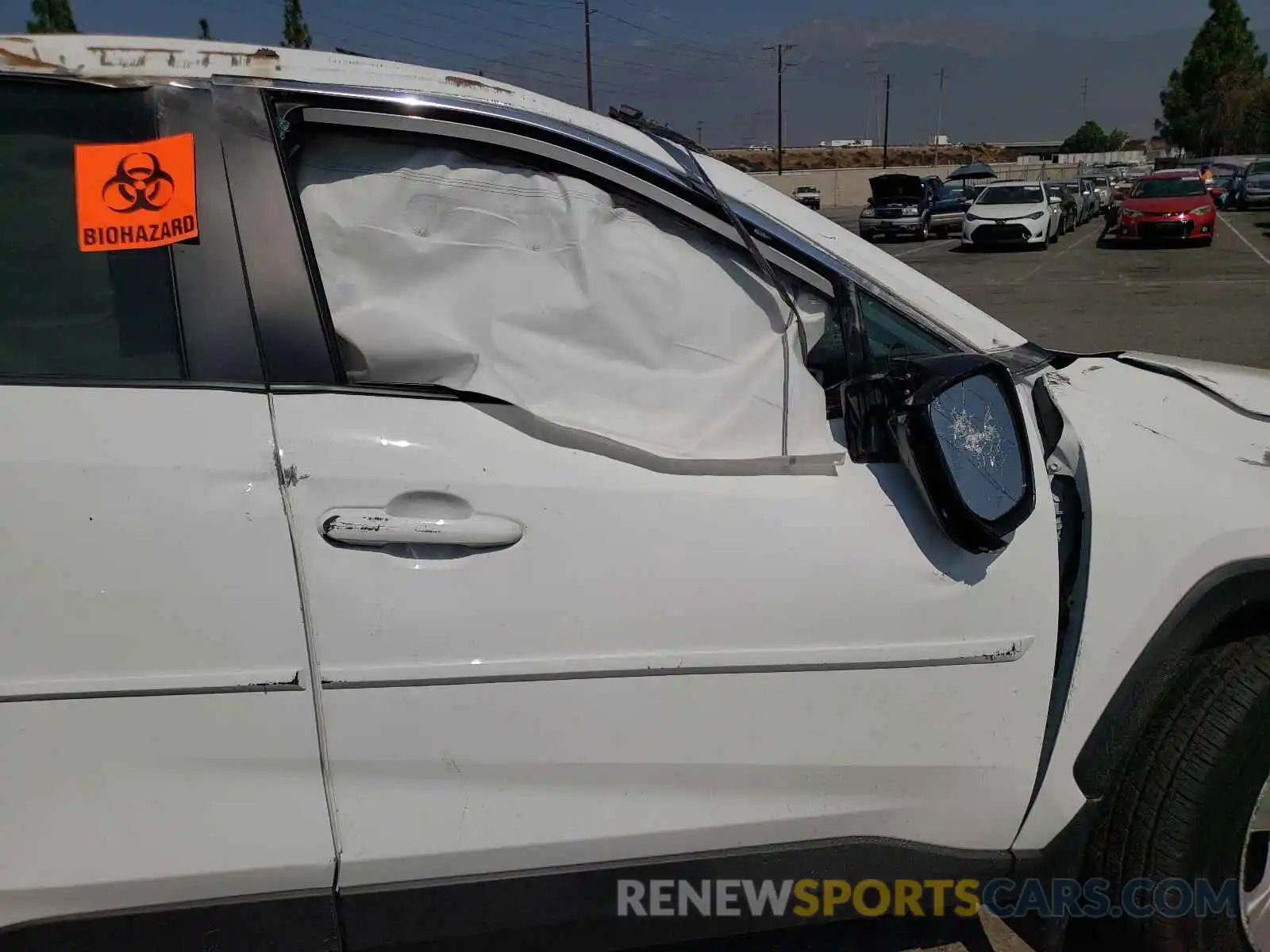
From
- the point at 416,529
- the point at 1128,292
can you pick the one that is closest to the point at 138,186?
the point at 416,529

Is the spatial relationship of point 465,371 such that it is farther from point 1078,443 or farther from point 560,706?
point 1078,443

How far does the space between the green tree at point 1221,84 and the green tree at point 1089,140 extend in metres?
30.7

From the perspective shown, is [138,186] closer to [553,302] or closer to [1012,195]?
[553,302]

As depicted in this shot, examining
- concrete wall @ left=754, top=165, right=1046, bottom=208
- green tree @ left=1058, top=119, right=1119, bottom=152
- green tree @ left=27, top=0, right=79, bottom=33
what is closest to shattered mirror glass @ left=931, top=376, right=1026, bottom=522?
green tree @ left=27, top=0, right=79, bottom=33

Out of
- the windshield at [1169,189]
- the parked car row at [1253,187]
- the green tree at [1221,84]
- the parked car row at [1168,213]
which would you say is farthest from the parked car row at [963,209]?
the green tree at [1221,84]

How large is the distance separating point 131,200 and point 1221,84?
91344mm

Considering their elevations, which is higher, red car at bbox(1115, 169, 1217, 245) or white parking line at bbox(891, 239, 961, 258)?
red car at bbox(1115, 169, 1217, 245)

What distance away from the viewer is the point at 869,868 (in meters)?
1.73

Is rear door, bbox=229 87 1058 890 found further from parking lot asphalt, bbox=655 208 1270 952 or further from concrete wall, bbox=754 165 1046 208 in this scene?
concrete wall, bbox=754 165 1046 208

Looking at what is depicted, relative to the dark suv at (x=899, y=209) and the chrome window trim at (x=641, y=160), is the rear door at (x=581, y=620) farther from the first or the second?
the dark suv at (x=899, y=209)

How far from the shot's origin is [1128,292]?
14.4 metres

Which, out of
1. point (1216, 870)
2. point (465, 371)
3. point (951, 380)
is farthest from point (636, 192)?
point (1216, 870)
